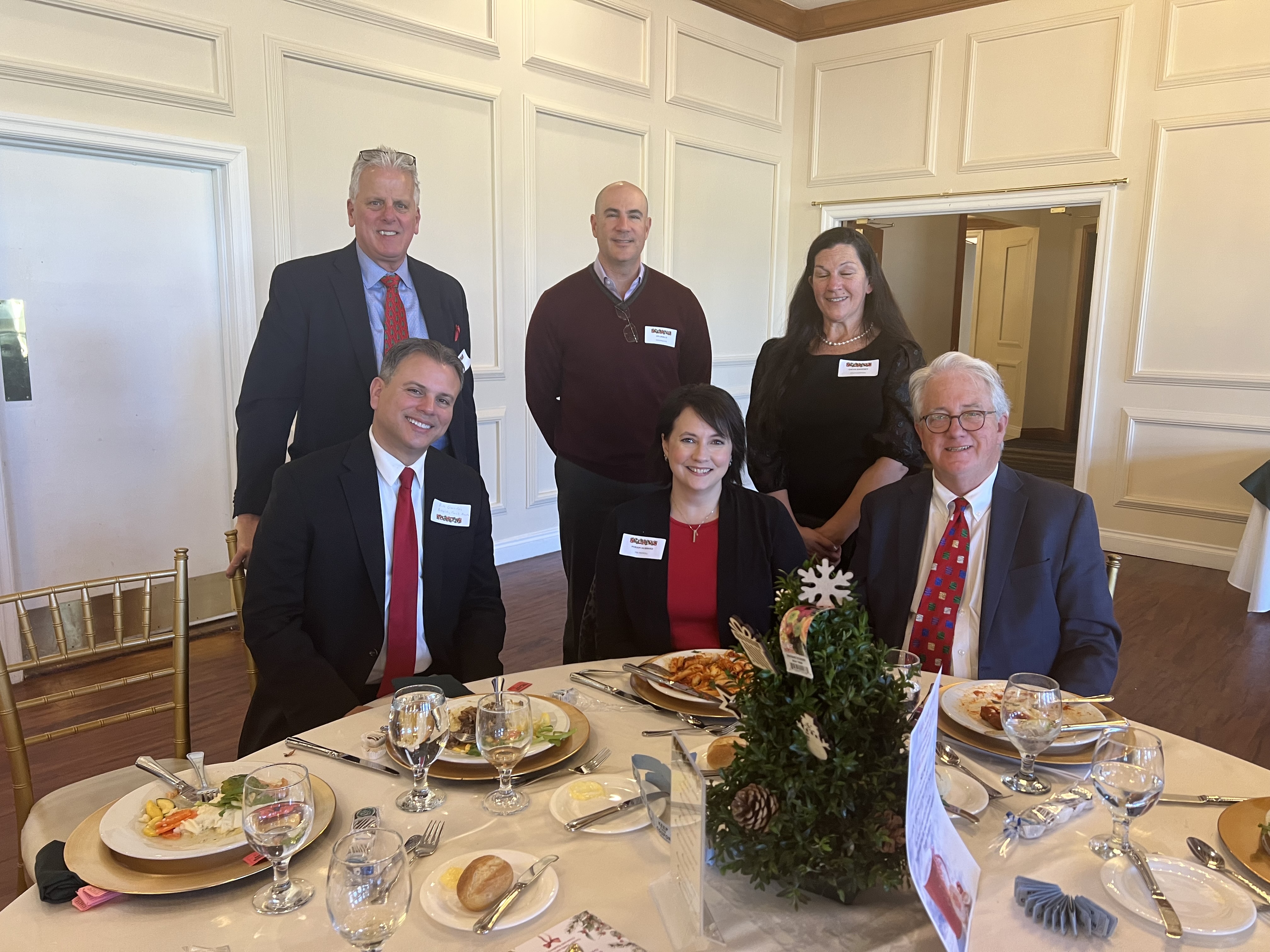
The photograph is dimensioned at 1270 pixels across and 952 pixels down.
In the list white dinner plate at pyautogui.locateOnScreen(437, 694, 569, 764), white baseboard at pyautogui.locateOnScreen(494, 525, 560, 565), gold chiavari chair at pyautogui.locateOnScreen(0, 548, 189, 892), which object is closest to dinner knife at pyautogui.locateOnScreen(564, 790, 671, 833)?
white dinner plate at pyautogui.locateOnScreen(437, 694, 569, 764)

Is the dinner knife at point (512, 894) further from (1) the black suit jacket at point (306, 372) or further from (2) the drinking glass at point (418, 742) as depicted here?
(1) the black suit jacket at point (306, 372)

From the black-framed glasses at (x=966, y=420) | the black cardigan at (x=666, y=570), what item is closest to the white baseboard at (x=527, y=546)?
the black cardigan at (x=666, y=570)

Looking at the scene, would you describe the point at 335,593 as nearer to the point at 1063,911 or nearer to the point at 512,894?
the point at 512,894

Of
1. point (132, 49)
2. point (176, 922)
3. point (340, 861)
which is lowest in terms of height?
point (176, 922)

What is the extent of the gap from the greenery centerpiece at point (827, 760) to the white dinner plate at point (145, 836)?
640 mm

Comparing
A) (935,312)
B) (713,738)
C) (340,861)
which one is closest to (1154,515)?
(935,312)

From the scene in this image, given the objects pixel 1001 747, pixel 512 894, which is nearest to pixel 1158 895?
pixel 1001 747

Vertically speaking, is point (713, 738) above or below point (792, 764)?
below

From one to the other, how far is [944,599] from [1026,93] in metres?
5.28

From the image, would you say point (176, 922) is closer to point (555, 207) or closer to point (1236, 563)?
point (555, 207)

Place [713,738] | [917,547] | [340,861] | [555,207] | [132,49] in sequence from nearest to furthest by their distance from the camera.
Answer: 1. [340,861]
2. [713,738]
3. [917,547]
4. [132,49]
5. [555,207]

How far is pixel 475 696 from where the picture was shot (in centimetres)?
157

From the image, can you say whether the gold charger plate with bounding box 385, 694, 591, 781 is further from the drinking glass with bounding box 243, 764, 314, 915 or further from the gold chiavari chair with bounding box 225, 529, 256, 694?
the gold chiavari chair with bounding box 225, 529, 256, 694

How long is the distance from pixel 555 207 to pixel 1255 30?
13.7 ft
